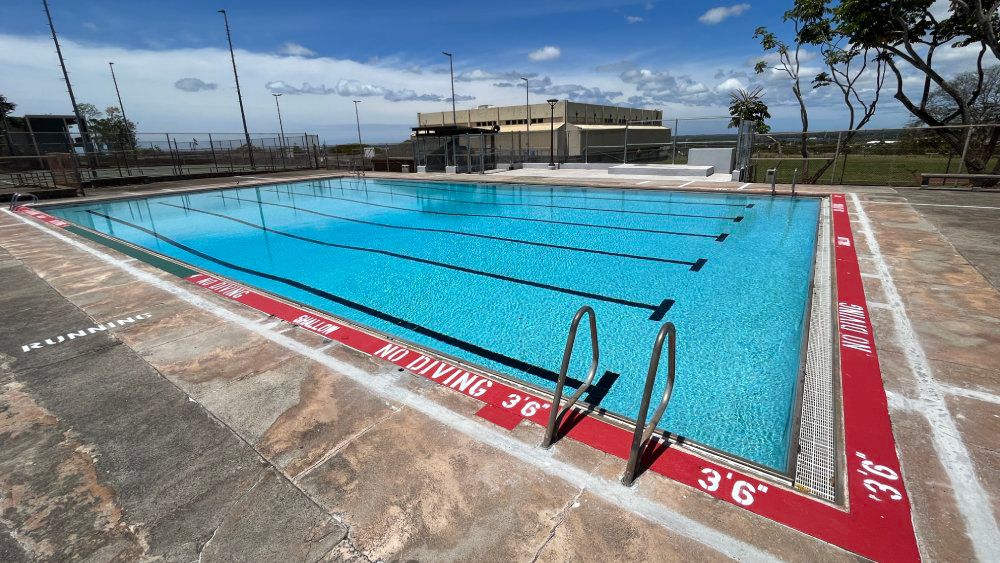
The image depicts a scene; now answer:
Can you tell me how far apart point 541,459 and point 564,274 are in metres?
4.95

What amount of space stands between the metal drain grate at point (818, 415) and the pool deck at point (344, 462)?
0.35 metres

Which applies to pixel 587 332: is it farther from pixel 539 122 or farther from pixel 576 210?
pixel 539 122

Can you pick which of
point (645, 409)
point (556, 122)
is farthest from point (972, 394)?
point (556, 122)

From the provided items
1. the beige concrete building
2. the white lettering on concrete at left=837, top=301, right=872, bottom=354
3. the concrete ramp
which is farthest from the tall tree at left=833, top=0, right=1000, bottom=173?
the beige concrete building

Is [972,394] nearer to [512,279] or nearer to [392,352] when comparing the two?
[392,352]

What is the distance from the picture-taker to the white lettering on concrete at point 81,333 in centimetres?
418

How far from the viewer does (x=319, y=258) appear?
902cm

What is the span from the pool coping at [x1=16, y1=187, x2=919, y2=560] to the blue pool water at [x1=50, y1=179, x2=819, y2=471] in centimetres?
55

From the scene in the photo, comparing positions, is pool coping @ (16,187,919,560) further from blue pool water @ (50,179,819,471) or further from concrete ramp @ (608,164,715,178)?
concrete ramp @ (608,164,715,178)

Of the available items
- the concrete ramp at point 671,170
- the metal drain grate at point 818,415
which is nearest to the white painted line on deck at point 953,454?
the metal drain grate at point 818,415

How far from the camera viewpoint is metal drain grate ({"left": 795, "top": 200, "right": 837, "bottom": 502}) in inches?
94.4

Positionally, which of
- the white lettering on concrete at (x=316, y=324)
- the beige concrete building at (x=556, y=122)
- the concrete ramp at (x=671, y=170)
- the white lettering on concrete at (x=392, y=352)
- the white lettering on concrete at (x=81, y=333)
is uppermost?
the beige concrete building at (x=556, y=122)

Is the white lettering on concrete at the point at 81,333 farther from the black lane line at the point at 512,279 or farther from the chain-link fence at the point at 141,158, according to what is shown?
the chain-link fence at the point at 141,158

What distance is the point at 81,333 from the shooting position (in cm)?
443
